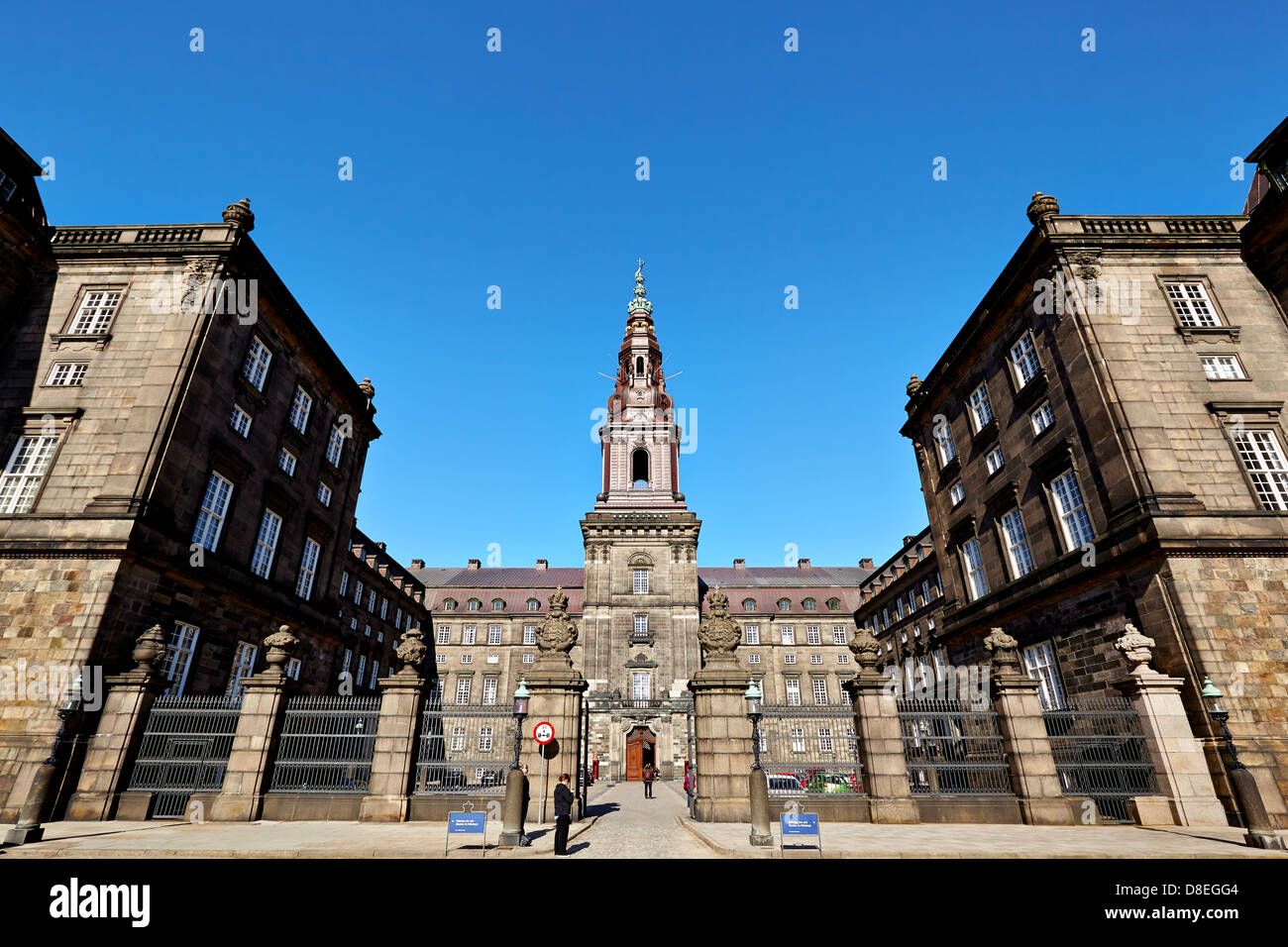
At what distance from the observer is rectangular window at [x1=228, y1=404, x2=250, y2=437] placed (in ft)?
71.1

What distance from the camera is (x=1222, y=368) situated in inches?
757

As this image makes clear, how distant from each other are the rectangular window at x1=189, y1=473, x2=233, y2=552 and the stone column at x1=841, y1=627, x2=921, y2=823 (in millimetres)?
21564

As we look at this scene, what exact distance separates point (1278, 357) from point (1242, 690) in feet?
39.2

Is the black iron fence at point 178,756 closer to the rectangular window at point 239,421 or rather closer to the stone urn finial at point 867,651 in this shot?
the rectangular window at point 239,421

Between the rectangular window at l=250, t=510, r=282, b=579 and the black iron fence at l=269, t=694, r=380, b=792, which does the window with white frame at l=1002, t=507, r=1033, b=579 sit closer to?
the black iron fence at l=269, t=694, r=380, b=792

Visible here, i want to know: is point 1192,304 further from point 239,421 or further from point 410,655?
point 239,421

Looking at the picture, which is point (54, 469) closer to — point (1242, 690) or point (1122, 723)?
point (1122, 723)

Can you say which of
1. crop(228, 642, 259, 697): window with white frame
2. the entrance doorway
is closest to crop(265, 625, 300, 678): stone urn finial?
crop(228, 642, 259, 697): window with white frame

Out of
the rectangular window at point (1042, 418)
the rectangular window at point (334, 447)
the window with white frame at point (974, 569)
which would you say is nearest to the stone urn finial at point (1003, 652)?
the rectangular window at point (1042, 418)

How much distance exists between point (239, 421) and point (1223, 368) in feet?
115

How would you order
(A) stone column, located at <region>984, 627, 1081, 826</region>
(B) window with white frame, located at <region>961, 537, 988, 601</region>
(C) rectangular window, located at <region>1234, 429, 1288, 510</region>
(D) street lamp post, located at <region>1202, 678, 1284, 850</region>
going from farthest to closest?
1. (B) window with white frame, located at <region>961, 537, 988, 601</region>
2. (C) rectangular window, located at <region>1234, 429, 1288, 510</region>
3. (A) stone column, located at <region>984, 627, 1081, 826</region>
4. (D) street lamp post, located at <region>1202, 678, 1284, 850</region>

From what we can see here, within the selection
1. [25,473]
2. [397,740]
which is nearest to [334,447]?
[25,473]

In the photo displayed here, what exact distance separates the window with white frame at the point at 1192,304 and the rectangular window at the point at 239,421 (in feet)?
112
